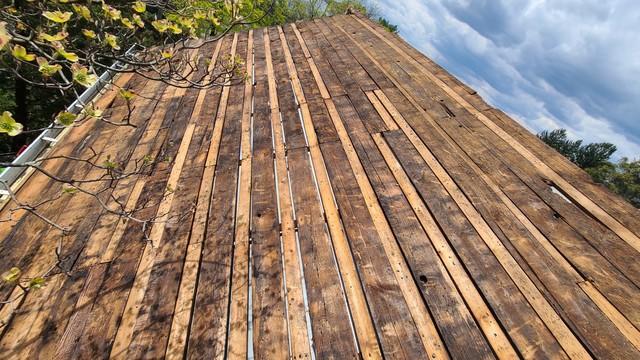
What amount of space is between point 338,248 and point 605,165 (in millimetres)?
37370

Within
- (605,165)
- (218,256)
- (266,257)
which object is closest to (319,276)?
(266,257)

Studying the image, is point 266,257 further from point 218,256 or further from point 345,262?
point 345,262

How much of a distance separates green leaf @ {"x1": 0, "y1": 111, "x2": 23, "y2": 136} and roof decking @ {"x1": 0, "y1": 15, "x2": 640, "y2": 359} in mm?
1505

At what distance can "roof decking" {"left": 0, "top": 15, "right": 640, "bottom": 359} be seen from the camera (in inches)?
87.2

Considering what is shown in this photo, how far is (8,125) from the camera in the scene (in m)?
1.62

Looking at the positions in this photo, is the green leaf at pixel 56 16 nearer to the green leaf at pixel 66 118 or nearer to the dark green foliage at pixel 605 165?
the green leaf at pixel 66 118

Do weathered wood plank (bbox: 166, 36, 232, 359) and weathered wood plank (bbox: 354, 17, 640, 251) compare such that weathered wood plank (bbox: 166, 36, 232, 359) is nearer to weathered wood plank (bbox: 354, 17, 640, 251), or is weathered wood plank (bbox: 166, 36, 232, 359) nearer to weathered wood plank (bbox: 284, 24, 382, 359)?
weathered wood plank (bbox: 284, 24, 382, 359)

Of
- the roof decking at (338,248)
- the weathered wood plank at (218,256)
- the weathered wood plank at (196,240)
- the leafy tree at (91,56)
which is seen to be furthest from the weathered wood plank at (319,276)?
the leafy tree at (91,56)

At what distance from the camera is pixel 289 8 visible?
24469 mm

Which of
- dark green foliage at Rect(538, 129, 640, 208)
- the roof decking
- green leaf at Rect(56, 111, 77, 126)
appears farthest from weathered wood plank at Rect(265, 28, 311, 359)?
dark green foliage at Rect(538, 129, 640, 208)

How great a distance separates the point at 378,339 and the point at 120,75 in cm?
732

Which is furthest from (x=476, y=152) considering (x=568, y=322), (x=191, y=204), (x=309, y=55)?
(x=309, y=55)

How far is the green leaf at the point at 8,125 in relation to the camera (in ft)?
5.21

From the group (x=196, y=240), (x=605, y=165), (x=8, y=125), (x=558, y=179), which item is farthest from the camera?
(x=605, y=165)
